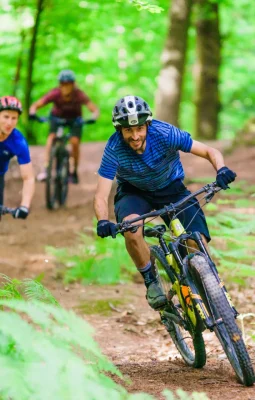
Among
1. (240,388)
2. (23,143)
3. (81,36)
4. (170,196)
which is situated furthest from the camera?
(81,36)

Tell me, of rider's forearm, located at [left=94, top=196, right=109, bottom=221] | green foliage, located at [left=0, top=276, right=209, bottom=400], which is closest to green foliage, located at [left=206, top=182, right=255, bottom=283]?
rider's forearm, located at [left=94, top=196, right=109, bottom=221]

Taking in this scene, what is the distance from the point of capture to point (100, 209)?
552 cm

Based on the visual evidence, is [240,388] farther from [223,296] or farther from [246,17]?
[246,17]

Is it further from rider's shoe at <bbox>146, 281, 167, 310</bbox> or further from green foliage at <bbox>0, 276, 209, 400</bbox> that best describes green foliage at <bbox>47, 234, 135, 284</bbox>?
green foliage at <bbox>0, 276, 209, 400</bbox>

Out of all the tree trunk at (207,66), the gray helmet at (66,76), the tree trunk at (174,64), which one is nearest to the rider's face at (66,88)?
the gray helmet at (66,76)

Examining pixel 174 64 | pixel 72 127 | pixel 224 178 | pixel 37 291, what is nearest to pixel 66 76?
pixel 72 127

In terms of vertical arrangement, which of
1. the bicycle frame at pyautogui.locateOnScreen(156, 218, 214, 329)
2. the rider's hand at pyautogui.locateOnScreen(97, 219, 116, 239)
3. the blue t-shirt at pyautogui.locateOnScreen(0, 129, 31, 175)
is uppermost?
the blue t-shirt at pyautogui.locateOnScreen(0, 129, 31, 175)

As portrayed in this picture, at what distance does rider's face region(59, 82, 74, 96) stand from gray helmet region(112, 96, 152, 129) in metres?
7.35

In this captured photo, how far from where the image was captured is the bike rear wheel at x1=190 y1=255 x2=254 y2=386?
15.2ft

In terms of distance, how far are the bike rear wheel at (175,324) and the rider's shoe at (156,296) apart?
5cm

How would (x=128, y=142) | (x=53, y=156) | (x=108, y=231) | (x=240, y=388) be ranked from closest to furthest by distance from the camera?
(x=240, y=388) → (x=108, y=231) → (x=128, y=142) → (x=53, y=156)

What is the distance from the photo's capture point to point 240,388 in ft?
15.4

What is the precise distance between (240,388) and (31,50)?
593 inches

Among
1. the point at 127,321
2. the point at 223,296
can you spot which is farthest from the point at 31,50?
the point at 223,296
